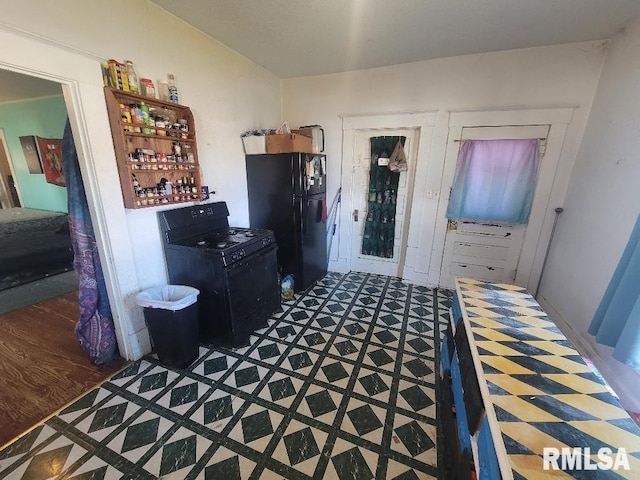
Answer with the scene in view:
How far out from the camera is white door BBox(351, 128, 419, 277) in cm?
313

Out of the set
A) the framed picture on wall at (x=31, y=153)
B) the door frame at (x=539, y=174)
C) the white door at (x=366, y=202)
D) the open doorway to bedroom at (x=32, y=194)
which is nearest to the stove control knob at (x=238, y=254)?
the white door at (x=366, y=202)

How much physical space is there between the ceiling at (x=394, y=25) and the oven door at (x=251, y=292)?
1833 mm

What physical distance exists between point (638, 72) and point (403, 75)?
5.92 feet

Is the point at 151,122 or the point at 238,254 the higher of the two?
the point at 151,122

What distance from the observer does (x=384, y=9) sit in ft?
6.20

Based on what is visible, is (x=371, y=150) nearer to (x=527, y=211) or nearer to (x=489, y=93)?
(x=489, y=93)

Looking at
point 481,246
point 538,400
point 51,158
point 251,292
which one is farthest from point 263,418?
point 51,158

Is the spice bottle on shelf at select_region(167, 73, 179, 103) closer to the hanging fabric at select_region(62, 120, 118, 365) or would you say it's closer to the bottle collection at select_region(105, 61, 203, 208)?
the bottle collection at select_region(105, 61, 203, 208)

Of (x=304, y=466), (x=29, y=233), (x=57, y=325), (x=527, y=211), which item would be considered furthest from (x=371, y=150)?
(x=29, y=233)

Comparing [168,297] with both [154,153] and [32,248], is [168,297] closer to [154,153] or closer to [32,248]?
[154,153]

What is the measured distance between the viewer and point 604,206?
2.02 metres

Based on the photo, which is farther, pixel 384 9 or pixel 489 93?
pixel 489 93

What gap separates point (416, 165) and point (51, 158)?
18.1 feet

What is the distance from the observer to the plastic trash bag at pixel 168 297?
176 cm
